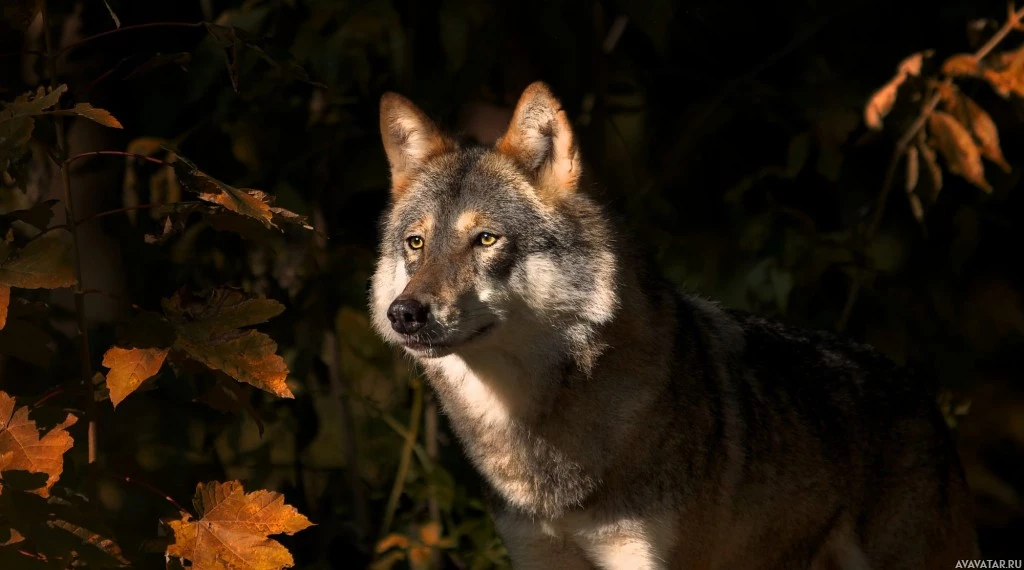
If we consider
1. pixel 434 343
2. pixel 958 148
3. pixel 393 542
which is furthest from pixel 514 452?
pixel 958 148

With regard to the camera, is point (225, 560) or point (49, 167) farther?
point (49, 167)

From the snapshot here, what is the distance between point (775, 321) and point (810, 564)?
99 cm

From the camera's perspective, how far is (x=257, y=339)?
2.82 meters

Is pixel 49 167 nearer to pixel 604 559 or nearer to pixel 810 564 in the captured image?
pixel 604 559

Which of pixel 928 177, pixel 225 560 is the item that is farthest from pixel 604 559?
pixel 928 177

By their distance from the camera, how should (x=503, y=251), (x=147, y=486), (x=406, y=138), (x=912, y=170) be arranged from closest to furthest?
(x=147, y=486) < (x=503, y=251) < (x=406, y=138) < (x=912, y=170)

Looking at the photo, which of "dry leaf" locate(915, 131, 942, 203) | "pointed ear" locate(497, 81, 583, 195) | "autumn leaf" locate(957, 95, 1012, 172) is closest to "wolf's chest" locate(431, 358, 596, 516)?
"pointed ear" locate(497, 81, 583, 195)

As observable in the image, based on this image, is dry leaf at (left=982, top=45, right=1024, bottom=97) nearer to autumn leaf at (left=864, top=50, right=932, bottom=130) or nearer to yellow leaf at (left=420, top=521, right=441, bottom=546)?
autumn leaf at (left=864, top=50, right=932, bottom=130)

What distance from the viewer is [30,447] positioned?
8.53 feet

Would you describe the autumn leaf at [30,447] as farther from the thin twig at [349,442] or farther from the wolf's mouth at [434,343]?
the thin twig at [349,442]

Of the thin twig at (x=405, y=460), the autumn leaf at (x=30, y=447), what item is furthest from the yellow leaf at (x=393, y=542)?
the autumn leaf at (x=30, y=447)

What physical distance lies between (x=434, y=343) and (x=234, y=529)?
0.91 m

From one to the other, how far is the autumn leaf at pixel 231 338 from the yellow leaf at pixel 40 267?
0.30m

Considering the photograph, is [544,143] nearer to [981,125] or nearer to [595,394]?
[595,394]
